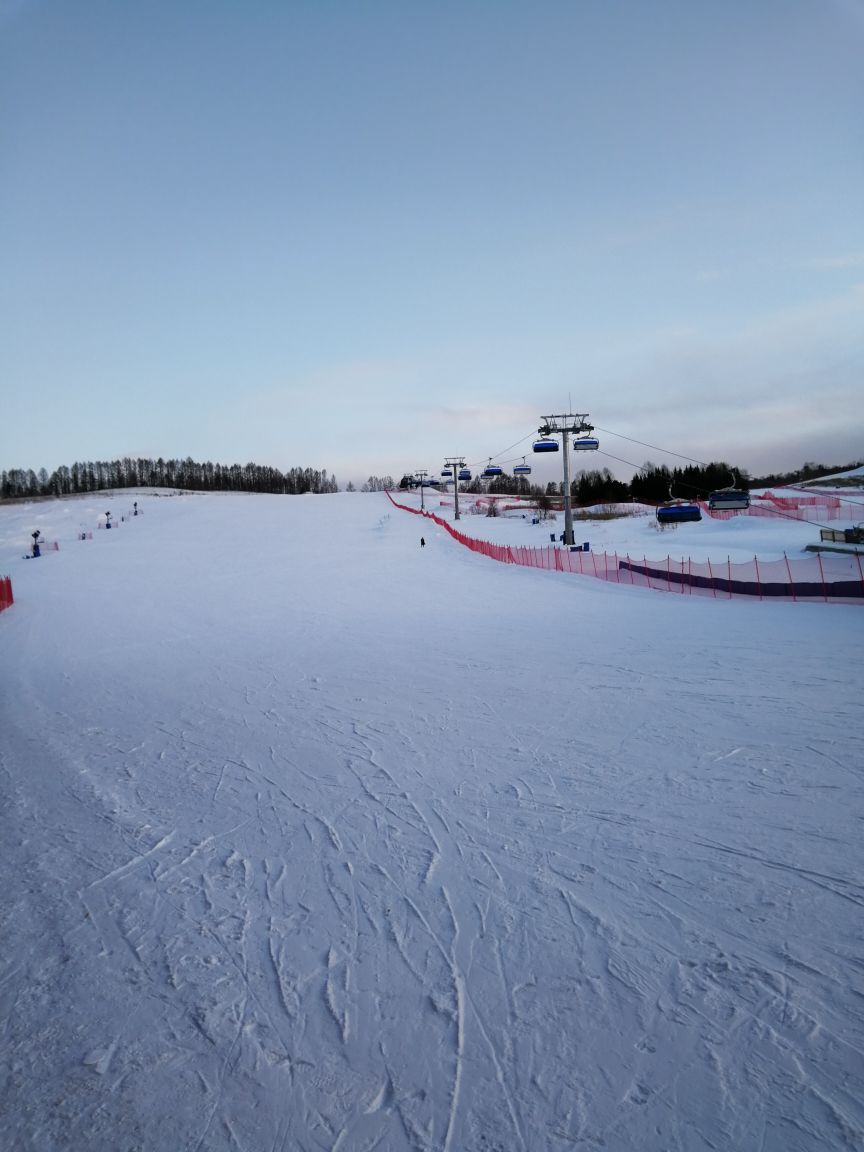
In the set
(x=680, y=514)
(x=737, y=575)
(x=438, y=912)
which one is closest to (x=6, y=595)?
(x=438, y=912)

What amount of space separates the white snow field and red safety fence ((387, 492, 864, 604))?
8.12 m

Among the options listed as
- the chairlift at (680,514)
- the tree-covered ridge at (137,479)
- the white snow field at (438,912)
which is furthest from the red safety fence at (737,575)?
the tree-covered ridge at (137,479)

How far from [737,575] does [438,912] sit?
72.2 feet

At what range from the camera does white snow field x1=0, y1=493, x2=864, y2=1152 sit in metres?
2.66

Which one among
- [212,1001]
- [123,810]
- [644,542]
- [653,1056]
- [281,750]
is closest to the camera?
[653,1056]

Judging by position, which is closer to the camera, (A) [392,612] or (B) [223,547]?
(A) [392,612]

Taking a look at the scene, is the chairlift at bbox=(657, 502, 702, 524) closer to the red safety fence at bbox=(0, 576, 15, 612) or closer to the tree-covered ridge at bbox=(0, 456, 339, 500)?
the red safety fence at bbox=(0, 576, 15, 612)

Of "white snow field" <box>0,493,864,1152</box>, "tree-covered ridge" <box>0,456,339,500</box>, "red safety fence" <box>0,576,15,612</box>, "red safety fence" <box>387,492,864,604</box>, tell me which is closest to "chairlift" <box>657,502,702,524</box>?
"red safety fence" <box>387,492,864,604</box>

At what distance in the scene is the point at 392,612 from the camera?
17.1 meters

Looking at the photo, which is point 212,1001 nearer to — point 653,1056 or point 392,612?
point 653,1056

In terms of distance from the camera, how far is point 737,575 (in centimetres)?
2297

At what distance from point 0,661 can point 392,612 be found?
8647 mm

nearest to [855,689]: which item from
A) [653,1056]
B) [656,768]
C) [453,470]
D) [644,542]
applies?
[656,768]

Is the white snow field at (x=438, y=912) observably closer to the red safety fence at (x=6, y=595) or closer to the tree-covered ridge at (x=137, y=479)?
the red safety fence at (x=6, y=595)
